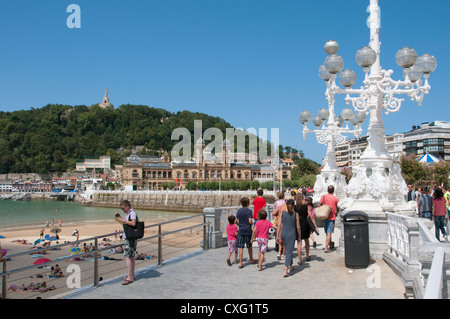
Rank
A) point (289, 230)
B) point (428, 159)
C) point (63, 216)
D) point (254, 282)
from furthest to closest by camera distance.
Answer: point (63, 216)
point (428, 159)
point (289, 230)
point (254, 282)

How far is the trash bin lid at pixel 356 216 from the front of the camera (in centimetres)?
822

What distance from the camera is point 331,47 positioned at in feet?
37.1

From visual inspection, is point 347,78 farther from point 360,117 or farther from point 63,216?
point 63,216

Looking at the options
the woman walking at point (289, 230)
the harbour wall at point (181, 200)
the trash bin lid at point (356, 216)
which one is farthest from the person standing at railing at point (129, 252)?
the harbour wall at point (181, 200)

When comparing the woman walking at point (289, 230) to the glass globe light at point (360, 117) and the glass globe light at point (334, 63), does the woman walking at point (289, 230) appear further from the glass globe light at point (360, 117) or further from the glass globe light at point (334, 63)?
the glass globe light at point (360, 117)

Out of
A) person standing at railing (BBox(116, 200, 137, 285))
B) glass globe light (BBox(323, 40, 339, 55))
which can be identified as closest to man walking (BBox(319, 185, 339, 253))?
glass globe light (BBox(323, 40, 339, 55))

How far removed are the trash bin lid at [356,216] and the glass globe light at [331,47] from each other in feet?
16.7

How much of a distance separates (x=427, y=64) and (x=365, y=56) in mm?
1737

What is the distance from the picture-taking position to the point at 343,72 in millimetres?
11875

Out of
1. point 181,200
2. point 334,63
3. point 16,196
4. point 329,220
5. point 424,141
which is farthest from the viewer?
point 16,196

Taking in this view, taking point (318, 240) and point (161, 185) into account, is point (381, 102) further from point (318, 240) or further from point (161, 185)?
point (161, 185)

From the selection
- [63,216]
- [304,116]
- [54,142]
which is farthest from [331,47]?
[54,142]

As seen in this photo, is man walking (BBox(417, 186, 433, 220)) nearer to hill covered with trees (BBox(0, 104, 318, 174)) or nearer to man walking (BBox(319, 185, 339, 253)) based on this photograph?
man walking (BBox(319, 185, 339, 253))

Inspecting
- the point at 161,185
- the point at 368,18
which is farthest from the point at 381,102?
the point at 161,185
